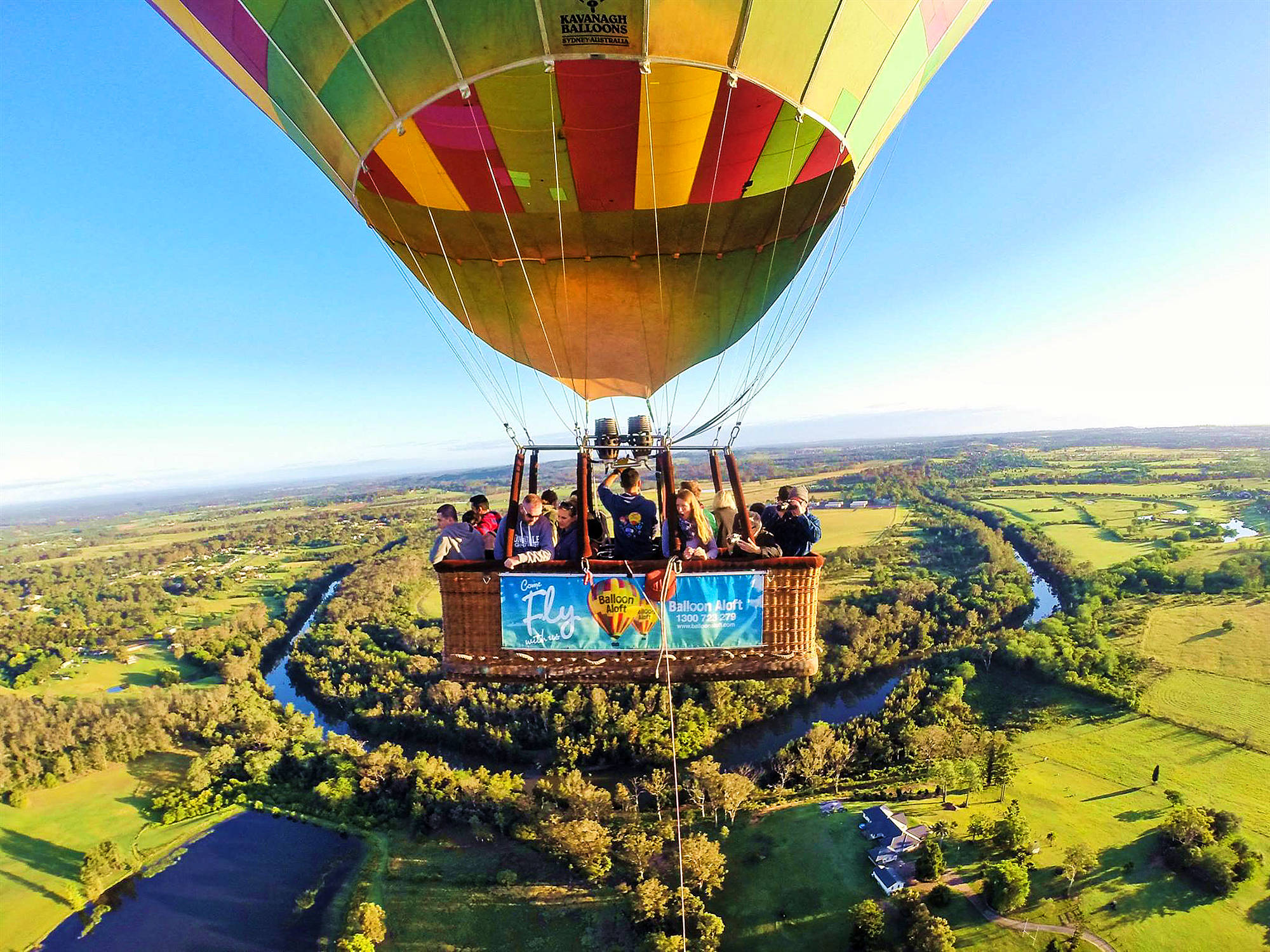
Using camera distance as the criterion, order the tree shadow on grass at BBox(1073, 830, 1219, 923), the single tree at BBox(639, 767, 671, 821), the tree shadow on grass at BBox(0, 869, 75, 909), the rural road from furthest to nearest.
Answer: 1. the single tree at BBox(639, 767, 671, 821)
2. the tree shadow on grass at BBox(0, 869, 75, 909)
3. the tree shadow on grass at BBox(1073, 830, 1219, 923)
4. the rural road

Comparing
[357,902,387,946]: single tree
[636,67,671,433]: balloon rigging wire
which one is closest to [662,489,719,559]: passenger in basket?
[636,67,671,433]: balloon rigging wire

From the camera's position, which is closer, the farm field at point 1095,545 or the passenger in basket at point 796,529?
the passenger in basket at point 796,529

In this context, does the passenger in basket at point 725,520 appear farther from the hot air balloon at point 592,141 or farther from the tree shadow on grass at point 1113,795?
the tree shadow on grass at point 1113,795

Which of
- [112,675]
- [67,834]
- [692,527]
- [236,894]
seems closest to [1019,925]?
[692,527]

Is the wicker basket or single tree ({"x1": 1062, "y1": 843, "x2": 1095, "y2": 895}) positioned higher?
the wicker basket

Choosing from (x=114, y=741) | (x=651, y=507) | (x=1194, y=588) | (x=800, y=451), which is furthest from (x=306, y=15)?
(x=800, y=451)

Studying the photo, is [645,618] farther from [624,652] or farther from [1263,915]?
[1263,915]

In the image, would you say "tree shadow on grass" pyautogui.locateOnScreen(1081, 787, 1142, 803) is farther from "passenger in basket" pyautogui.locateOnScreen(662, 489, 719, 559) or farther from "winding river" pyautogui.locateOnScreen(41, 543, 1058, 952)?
"passenger in basket" pyautogui.locateOnScreen(662, 489, 719, 559)

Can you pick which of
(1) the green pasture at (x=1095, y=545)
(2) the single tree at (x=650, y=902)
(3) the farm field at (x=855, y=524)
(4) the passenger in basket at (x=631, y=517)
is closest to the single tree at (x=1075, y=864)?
(2) the single tree at (x=650, y=902)
